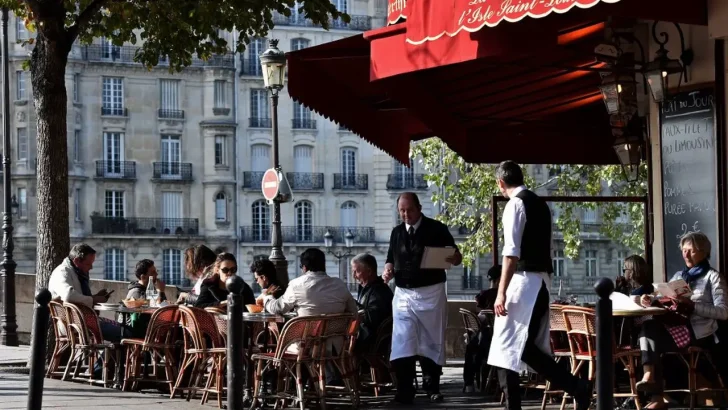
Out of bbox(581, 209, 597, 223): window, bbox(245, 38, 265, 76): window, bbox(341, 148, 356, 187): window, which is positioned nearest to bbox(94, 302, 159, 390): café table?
bbox(245, 38, 265, 76): window

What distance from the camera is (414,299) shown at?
1247 cm

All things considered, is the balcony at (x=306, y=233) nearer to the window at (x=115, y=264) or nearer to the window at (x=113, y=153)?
the window at (x=115, y=264)

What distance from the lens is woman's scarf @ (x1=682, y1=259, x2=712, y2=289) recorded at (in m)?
11.0

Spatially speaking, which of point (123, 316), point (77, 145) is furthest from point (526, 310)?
point (77, 145)

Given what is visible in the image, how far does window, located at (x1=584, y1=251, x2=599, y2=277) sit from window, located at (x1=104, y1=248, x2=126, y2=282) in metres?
26.9

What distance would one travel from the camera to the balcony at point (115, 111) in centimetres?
7975

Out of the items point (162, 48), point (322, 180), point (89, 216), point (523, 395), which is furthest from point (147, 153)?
point (523, 395)

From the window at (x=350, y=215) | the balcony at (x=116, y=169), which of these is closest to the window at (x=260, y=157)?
the window at (x=350, y=215)

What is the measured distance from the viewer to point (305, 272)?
1209cm

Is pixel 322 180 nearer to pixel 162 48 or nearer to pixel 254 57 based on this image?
pixel 254 57

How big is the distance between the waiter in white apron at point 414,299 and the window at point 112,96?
6891 cm

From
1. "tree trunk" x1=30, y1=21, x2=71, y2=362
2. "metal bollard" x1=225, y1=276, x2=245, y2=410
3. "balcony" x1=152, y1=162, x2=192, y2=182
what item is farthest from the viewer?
"balcony" x1=152, y1=162, x2=192, y2=182

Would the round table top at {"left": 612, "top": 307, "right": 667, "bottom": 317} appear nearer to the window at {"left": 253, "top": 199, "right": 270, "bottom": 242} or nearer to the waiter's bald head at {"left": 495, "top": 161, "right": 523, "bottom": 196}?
the waiter's bald head at {"left": 495, "top": 161, "right": 523, "bottom": 196}

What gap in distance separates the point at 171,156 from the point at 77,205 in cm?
597
